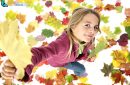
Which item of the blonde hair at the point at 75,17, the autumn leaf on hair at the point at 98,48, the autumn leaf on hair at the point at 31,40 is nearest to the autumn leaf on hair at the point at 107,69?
the autumn leaf on hair at the point at 98,48

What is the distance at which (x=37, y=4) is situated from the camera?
1.22 metres

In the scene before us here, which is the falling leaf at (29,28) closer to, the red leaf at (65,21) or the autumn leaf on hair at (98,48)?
the red leaf at (65,21)

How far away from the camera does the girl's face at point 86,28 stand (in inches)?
44.9

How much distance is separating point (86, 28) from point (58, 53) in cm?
14

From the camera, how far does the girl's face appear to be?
1142 millimetres

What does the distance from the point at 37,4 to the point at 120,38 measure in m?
0.35

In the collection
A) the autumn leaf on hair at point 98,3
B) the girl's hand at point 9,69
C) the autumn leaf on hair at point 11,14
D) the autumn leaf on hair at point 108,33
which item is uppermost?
the autumn leaf on hair at point 98,3

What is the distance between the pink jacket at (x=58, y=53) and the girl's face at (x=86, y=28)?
4 cm

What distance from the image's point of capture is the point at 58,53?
1099 mm

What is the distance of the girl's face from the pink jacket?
38mm

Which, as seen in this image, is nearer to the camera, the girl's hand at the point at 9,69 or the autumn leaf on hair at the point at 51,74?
the girl's hand at the point at 9,69

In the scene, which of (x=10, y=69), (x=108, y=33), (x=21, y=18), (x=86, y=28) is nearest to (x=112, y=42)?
(x=108, y=33)

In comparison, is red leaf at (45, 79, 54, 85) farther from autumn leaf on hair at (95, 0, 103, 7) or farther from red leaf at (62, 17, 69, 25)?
autumn leaf on hair at (95, 0, 103, 7)

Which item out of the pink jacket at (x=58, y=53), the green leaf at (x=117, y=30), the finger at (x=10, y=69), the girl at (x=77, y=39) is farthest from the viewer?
the green leaf at (x=117, y=30)
